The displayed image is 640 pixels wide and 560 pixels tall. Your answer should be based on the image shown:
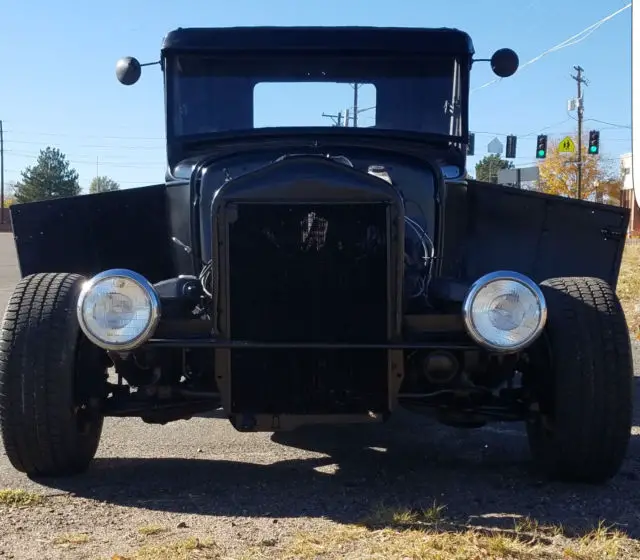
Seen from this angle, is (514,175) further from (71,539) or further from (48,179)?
(48,179)

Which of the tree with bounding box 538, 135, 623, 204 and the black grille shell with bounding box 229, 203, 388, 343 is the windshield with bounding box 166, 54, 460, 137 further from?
the tree with bounding box 538, 135, 623, 204

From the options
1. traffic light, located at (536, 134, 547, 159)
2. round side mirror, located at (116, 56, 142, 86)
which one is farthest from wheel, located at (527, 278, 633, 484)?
traffic light, located at (536, 134, 547, 159)

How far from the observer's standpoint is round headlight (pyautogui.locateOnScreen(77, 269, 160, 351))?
369 cm

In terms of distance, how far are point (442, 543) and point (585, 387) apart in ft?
3.80

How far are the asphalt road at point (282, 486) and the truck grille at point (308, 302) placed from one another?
456 millimetres

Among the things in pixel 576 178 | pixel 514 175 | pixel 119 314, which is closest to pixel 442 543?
pixel 119 314

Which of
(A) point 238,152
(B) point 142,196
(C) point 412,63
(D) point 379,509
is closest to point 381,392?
(D) point 379,509

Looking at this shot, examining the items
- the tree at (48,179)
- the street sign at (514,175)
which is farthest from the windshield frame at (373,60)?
the tree at (48,179)

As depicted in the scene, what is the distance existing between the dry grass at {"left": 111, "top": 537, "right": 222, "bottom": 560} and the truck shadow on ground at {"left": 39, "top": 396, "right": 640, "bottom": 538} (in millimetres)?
446

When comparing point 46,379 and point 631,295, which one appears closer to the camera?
point 46,379

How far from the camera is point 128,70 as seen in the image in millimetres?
5883

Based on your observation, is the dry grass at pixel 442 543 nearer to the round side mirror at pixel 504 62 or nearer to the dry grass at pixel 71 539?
the dry grass at pixel 71 539

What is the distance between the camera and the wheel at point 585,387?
3.96 meters

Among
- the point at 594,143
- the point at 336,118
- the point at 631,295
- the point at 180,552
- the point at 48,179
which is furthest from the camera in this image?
the point at 48,179
